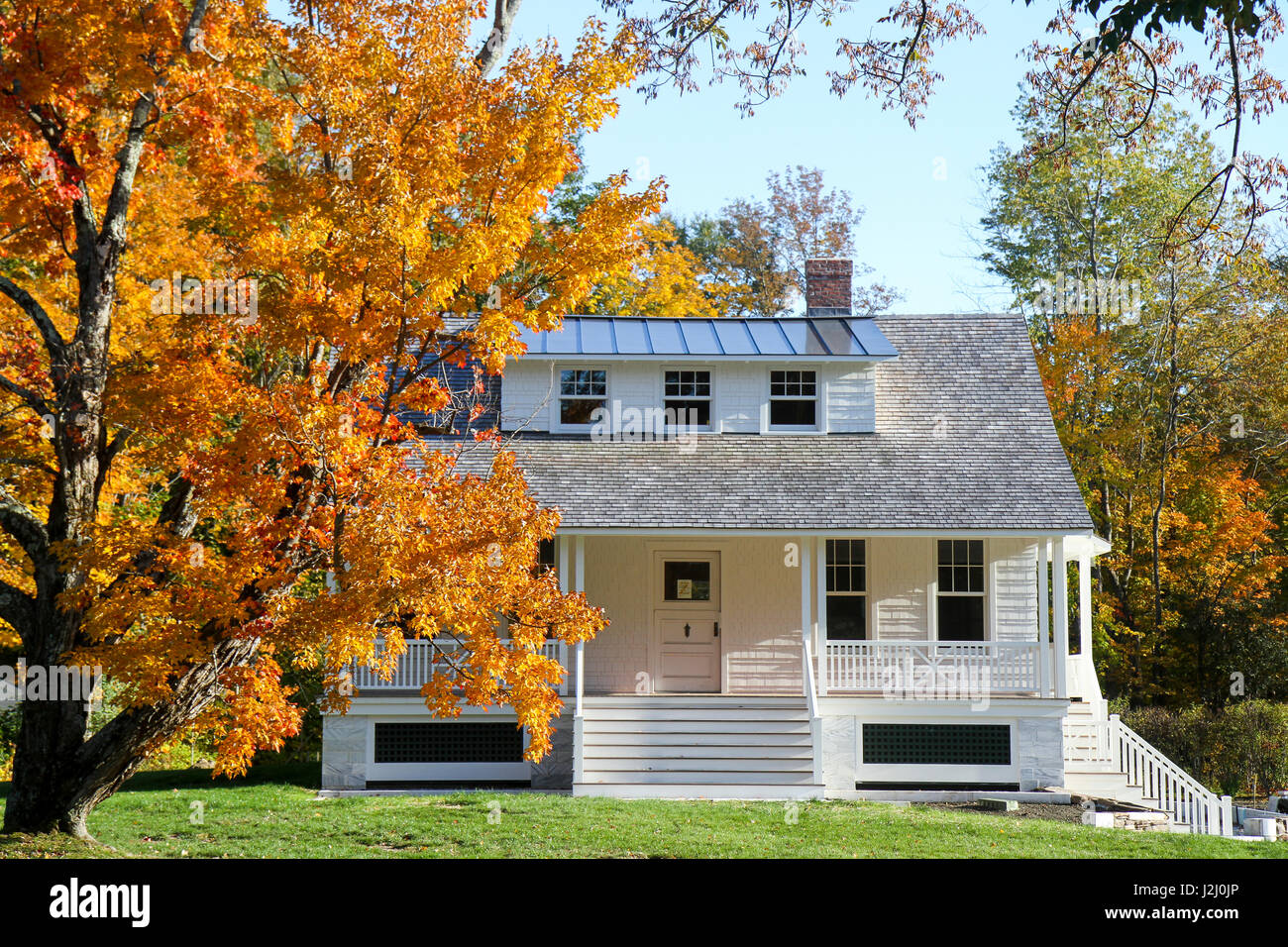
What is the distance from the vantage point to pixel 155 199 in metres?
19.8

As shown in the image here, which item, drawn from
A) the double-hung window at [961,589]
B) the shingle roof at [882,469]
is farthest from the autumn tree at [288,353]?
the double-hung window at [961,589]

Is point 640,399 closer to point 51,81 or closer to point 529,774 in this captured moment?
point 529,774

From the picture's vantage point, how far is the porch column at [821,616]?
17891 millimetres

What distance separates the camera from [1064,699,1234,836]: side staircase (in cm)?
1673

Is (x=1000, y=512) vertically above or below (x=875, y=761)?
above

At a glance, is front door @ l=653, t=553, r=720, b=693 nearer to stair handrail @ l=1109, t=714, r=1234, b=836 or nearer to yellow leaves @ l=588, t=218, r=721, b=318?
stair handrail @ l=1109, t=714, r=1234, b=836

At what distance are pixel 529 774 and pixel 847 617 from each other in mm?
5648

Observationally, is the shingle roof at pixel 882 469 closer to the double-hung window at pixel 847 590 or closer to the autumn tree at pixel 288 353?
the double-hung window at pixel 847 590

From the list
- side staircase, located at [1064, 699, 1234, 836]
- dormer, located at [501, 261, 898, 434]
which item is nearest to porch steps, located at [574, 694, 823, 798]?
side staircase, located at [1064, 699, 1234, 836]

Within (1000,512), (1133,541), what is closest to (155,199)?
→ (1000,512)

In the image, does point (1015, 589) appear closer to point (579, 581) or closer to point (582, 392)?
point (579, 581)

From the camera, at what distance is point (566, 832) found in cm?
1285

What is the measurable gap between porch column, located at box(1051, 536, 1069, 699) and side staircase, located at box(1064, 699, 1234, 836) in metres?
0.90

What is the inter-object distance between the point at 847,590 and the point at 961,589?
5.93 feet
